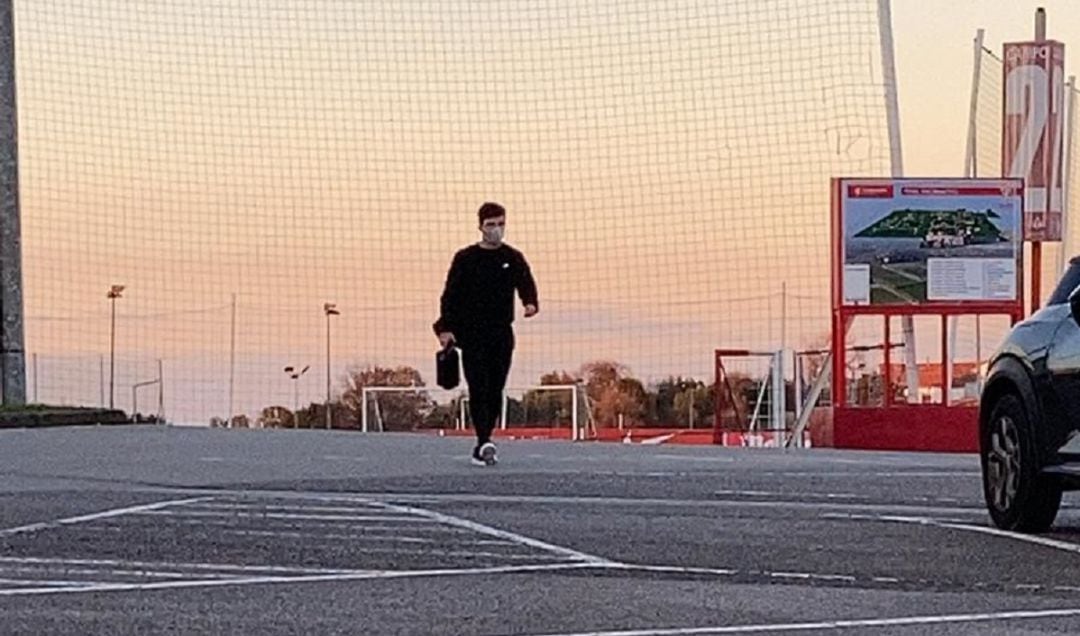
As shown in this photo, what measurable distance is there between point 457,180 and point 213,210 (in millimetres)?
2468

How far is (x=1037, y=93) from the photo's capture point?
80.1 feet

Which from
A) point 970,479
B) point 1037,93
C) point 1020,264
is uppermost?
point 1037,93

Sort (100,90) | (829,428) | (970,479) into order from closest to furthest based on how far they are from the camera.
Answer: (970,479), (829,428), (100,90)

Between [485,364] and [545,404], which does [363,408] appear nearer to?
[545,404]

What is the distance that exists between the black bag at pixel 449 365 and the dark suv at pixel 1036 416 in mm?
5801

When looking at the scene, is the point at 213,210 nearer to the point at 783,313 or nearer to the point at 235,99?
the point at 235,99

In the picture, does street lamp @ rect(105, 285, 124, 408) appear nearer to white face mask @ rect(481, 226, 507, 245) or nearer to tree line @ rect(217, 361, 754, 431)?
tree line @ rect(217, 361, 754, 431)

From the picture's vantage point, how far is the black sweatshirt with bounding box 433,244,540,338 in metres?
16.5

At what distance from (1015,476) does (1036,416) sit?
0.36 metres

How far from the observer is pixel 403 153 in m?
25.5

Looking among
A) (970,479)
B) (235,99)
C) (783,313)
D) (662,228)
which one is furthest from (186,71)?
Answer: (970,479)

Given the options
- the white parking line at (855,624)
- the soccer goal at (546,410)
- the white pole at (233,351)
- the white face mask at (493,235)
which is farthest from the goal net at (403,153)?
the white parking line at (855,624)

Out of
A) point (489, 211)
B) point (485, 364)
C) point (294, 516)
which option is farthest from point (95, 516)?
point (489, 211)

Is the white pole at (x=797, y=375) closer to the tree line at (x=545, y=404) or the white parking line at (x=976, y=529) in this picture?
the tree line at (x=545, y=404)
